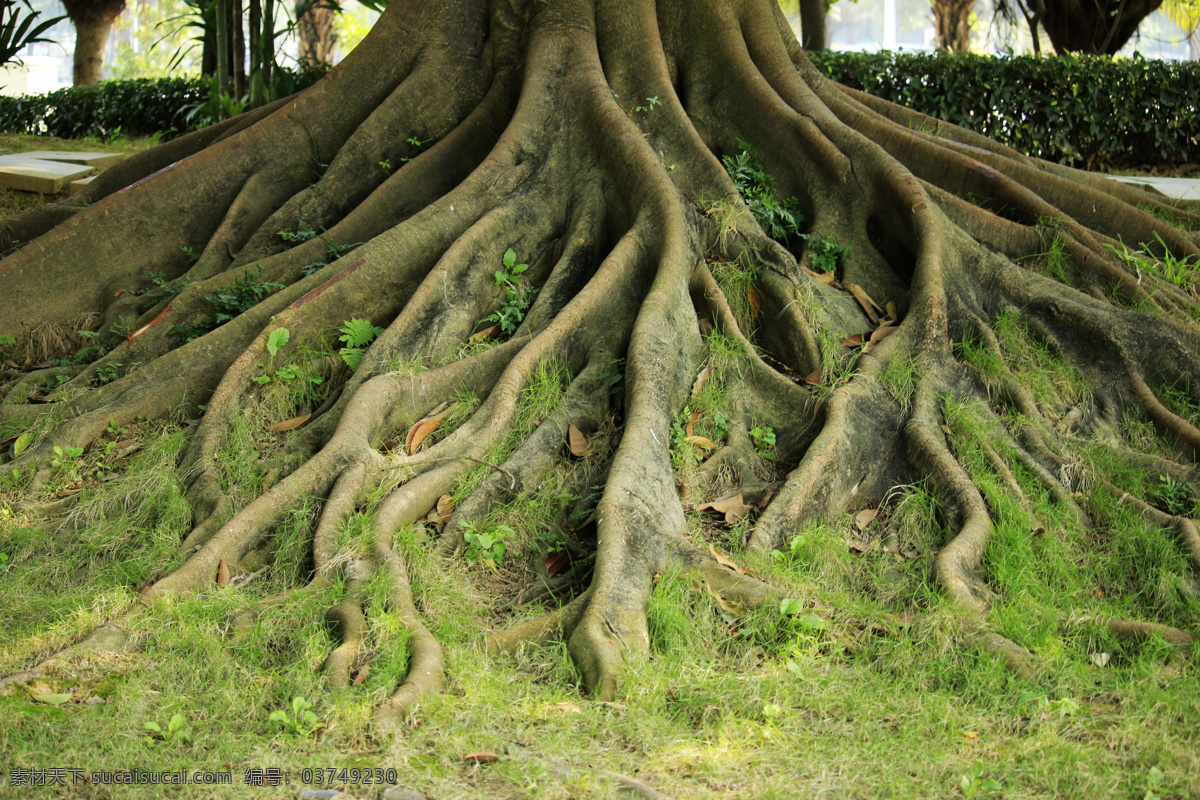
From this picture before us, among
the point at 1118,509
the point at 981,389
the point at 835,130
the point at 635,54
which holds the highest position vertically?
the point at 635,54

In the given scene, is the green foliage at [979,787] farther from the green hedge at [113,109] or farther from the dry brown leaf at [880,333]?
the green hedge at [113,109]

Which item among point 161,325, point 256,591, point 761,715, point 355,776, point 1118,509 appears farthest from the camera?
point 161,325

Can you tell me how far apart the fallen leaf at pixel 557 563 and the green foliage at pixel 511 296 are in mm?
1419

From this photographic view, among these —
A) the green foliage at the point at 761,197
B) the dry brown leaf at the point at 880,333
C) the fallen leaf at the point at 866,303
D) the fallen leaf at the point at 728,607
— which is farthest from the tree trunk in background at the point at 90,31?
the fallen leaf at the point at 728,607

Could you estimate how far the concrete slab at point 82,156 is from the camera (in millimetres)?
9180

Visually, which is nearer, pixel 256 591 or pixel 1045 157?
pixel 256 591

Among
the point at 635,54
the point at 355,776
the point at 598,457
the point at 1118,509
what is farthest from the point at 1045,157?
the point at 355,776

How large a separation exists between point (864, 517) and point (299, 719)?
240 cm

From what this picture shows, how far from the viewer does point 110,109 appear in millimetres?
12617

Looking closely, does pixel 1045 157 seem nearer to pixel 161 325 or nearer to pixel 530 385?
pixel 530 385

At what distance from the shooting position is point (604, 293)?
4.42 meters

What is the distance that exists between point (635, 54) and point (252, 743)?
4428 mm

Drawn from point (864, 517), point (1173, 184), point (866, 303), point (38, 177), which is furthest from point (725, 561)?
point (1173, 184)

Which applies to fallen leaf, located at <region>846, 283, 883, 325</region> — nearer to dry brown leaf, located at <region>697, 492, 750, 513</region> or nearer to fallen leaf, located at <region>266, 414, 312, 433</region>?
dry brown leaf, located at <region>697, 492, 750, 513</region>
